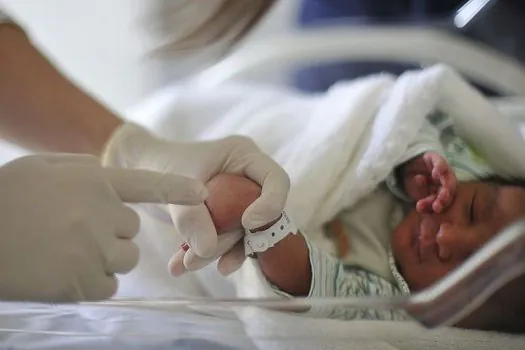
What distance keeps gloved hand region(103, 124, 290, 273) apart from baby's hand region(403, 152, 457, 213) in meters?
0.16

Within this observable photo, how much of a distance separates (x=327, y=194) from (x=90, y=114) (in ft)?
0.83

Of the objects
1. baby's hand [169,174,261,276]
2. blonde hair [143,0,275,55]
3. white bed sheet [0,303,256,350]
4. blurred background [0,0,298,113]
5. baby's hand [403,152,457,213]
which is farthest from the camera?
blurred background [0,0,298,113]

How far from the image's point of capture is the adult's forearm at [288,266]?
63 cm

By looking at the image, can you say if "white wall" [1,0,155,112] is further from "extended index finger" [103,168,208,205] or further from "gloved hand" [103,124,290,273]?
"extended index finger" [103,168,208,205]

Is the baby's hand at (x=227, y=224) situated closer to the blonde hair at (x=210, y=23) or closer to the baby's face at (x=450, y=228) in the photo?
the baby's face at (x=450, y=228)

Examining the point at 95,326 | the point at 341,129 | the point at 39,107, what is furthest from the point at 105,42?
the point at 95,326

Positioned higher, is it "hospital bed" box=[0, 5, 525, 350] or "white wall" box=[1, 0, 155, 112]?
"white wall" box=[1, 0, 155, 112]

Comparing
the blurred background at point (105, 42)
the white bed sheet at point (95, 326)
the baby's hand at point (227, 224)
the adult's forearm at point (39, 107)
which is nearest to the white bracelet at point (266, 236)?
the baby's hand at point (227, 224)

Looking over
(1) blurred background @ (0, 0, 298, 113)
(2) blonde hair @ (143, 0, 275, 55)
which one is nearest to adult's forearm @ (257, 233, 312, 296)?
(2) blonde hair @ (143, 0, 275, 55)

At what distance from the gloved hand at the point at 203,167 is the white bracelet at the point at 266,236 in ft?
0.04

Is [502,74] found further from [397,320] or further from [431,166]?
[397,320]

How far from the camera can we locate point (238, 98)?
3.00 ft

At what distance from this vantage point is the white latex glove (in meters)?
0.50

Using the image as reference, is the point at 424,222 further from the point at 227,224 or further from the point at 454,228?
the point at 227,224
